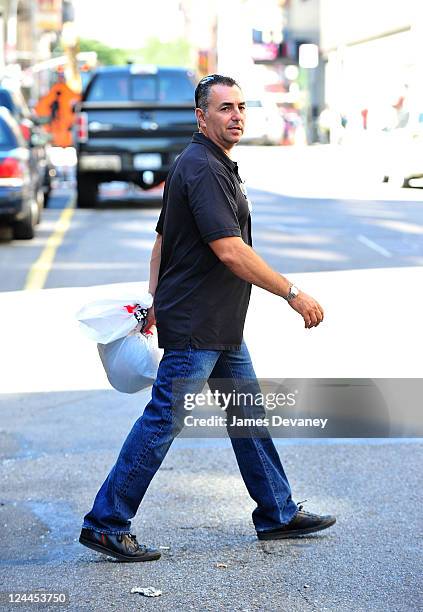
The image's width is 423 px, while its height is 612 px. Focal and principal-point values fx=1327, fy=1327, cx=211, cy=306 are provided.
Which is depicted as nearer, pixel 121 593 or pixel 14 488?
pixel 121 593

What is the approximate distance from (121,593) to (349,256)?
10.8m

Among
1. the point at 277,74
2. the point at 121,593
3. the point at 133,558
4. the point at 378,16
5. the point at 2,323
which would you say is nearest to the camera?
the point at 121,593

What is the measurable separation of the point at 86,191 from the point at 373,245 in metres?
6.85

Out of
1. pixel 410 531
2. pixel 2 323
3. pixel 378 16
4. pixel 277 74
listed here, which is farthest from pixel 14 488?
pixel 277 74

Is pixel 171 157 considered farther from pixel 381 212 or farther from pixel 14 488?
pixel 14 488

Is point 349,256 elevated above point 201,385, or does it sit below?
below

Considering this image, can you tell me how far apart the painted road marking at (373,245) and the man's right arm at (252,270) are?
35.0ft

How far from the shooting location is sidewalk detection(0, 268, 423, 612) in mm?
4586

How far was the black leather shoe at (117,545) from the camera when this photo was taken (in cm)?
485

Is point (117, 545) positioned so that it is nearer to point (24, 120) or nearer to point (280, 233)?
point (280, 233)

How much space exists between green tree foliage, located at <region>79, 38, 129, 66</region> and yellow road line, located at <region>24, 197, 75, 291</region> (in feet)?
451

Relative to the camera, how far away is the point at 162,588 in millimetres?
4598

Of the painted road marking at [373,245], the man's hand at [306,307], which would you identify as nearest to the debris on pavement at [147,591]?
the man's hand at [306,307]

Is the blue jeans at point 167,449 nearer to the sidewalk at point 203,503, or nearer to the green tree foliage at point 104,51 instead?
the sidewalk at point 203,503
